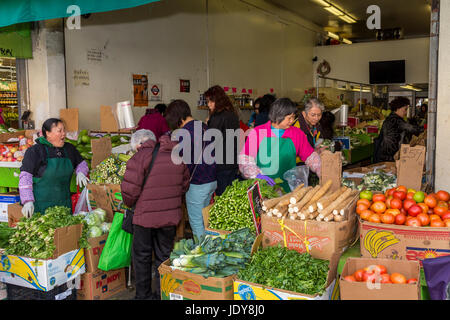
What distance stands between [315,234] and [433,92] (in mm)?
Result: 1908

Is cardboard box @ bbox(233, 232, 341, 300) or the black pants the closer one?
cardboard box @ bbox(233, 232, 341, 300)

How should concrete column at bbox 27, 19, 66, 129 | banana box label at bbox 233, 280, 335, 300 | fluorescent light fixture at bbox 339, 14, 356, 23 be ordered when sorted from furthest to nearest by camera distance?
fluorescent light fixture at bbox 339, 14, 356, 23, concrete column at bbox 27, 19, 66, 129, banana box label at bbox 233, 280, 335, 300

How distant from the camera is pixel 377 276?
86.6 inches

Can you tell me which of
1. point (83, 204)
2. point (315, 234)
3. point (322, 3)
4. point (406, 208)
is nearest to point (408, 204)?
point (406, 208)

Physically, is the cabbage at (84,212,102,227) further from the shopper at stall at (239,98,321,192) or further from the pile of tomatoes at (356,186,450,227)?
the pile of tomatoes at (356,186,450,227)

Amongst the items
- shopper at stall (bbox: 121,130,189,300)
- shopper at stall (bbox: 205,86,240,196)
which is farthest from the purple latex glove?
shopper at stall (bbox: 205,86,240,196)

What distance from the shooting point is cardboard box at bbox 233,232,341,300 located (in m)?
2.34

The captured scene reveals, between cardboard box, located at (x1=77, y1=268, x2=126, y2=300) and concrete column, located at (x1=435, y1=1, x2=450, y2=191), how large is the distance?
3036 millimetres

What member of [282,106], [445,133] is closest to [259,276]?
[282,106]

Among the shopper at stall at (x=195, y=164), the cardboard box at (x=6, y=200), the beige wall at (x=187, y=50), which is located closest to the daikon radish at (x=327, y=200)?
the shopper at stall at (x=195, y=164)

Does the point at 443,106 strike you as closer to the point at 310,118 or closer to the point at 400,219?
the point at 310,118

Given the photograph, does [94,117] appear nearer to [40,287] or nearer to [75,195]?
[75,195]

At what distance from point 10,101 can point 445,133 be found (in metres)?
6.54

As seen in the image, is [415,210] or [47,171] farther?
[47,171]
